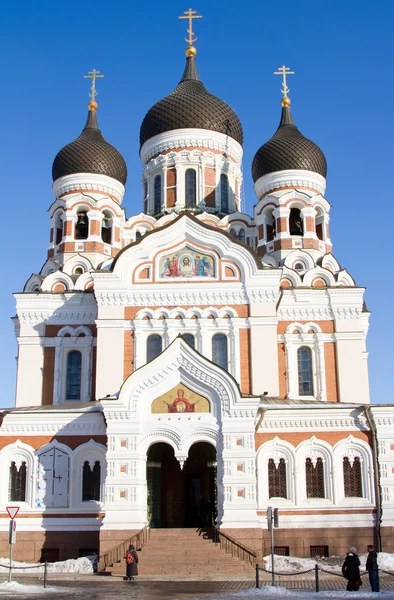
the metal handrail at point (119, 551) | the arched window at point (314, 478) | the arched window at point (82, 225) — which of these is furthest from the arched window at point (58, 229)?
the metal handrail at point (119, 551)

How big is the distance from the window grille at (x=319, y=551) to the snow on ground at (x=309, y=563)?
0.77 m

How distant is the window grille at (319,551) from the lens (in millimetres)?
19641

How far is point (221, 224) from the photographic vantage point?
94.3 feet

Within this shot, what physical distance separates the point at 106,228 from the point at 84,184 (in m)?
1.81

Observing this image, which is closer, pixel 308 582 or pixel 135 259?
pixel 308 582

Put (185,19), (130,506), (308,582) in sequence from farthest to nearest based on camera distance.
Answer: (185,19)
(130,506)
(308,582)

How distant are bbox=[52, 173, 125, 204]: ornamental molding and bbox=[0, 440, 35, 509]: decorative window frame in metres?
11.6

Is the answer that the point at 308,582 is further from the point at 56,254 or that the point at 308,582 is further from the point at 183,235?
the point at 56,254

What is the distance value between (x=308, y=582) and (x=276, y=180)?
16.4 metres

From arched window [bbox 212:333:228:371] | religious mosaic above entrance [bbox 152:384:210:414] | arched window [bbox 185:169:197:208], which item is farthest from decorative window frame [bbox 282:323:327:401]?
arched window [bbox 185:169:197:208]

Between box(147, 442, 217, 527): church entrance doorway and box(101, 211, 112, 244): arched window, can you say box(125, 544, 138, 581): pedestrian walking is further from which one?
box(101, 211, 112, 244): arched window

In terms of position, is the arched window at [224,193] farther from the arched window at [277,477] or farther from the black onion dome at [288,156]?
the arched window at [277,477]

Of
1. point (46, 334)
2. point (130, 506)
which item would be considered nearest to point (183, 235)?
point (46, 334)

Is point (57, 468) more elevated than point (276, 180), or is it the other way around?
point (276, 180)
